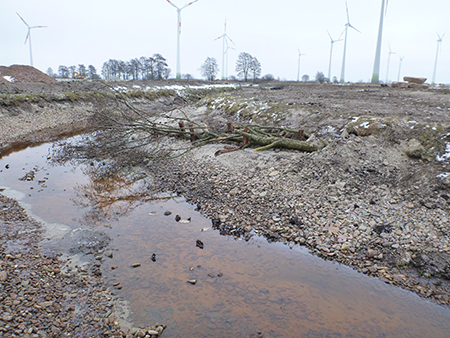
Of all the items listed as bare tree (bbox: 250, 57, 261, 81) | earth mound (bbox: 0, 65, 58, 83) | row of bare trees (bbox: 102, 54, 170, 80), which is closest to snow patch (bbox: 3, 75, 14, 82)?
earth mound (bbox: 0, 65, 58, 83)

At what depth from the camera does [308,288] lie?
19.8 feet

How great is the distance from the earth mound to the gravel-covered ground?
4080 cm

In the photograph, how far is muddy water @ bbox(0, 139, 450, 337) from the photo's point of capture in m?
5.11

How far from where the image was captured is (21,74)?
45500 mm

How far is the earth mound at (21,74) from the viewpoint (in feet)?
138

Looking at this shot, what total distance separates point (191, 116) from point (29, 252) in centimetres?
1619

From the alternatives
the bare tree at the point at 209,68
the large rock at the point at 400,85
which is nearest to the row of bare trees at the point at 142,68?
the bare tree at the point at 209,68

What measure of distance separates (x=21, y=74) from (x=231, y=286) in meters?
52.8

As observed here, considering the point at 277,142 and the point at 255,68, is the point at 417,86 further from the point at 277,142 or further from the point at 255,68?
the point at 255,68

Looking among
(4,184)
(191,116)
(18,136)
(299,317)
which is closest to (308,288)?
(299,317)

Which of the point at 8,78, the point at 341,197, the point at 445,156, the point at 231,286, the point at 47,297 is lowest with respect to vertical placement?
the point at 231,286

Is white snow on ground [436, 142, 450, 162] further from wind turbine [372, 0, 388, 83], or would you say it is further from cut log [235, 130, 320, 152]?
wind turbine [372, 0, 388, 83]

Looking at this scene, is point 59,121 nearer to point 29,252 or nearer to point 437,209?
point 29,252

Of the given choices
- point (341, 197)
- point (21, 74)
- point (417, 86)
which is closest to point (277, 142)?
point (341, 197)
